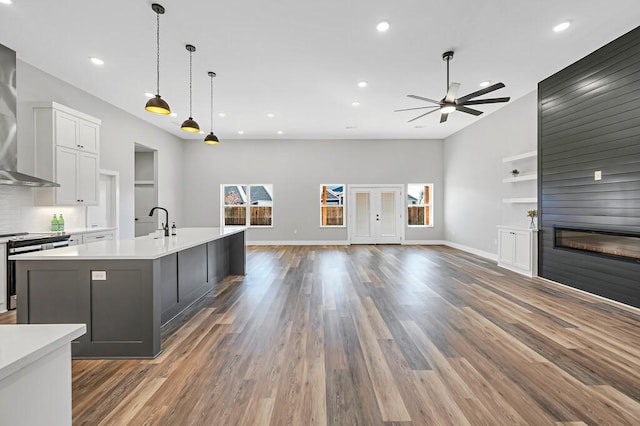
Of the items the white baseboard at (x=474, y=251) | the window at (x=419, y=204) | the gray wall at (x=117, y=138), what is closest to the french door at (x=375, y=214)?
the window at (x=419, y=204)

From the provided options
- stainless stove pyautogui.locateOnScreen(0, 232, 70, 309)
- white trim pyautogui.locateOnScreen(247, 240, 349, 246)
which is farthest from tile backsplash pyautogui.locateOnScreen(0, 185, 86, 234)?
white trim pyautogui.locateOnScreen(247, 240, 349, 246)

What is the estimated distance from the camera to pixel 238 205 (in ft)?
32.5

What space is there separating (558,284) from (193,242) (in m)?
5.33

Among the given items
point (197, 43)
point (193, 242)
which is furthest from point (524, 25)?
point (193, 242)

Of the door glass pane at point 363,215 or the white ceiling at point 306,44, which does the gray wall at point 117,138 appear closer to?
the white ceiling at point 306,44

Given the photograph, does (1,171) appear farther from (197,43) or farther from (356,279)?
(356,279)

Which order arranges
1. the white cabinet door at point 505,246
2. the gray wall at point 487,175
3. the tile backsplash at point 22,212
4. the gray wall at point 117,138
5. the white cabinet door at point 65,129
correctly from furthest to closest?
the gray wall at point 487,175 < the white cabinet door at point 505,246 < the white cabinet door at point 65,129 < the gray wall at point 117,138 < the tile backsplash at point 22,212

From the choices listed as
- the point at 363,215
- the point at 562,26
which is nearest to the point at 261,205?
the point at 363,215

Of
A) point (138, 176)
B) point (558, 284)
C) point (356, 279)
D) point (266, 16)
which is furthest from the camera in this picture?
point (138, 176)

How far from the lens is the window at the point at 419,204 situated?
32.2ft

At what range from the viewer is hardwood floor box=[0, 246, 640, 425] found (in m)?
1.85

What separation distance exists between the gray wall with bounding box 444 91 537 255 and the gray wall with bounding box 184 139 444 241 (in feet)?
2.58

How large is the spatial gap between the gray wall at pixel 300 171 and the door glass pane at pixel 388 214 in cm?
52

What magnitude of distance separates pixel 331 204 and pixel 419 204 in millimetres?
2857
